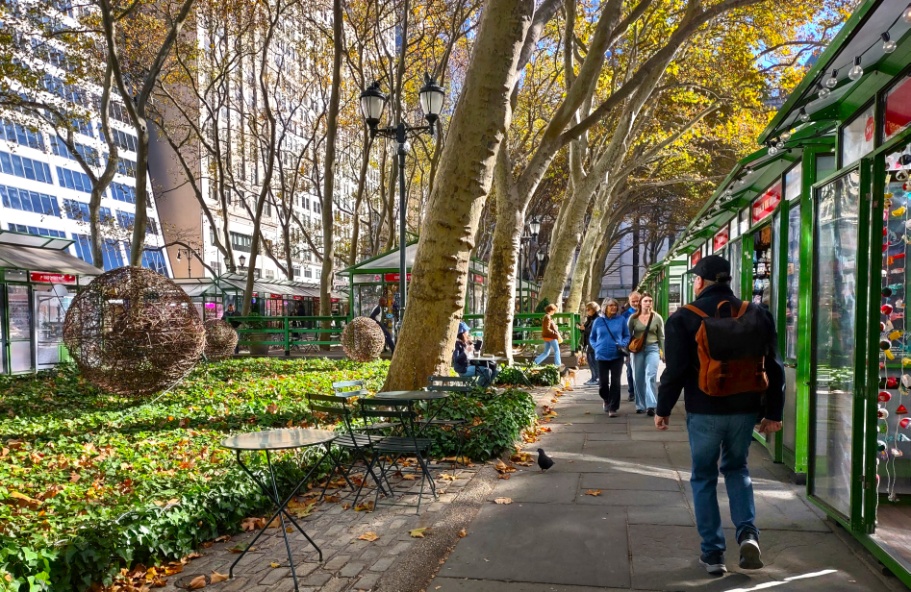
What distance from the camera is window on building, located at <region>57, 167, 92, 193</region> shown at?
46.4m

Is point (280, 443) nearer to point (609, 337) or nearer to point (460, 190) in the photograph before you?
point (460, 190)

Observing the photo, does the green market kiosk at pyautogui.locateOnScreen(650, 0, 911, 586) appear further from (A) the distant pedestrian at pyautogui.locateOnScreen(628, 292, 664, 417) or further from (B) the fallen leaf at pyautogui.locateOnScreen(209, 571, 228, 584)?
(B) the fallen leaf at pyautogui.locateOnScreen(209, 571, 228, 584)

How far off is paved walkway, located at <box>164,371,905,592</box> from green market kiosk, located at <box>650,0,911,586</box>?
1.01 ft

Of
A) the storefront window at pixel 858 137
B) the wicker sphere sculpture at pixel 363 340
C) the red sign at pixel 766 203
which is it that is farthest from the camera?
the wicker sphere sculpture at pixel 363 340

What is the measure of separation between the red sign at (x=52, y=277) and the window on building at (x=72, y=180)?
1299 inches

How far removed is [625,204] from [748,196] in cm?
2634

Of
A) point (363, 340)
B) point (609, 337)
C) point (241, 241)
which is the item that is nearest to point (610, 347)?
point (609, 337)

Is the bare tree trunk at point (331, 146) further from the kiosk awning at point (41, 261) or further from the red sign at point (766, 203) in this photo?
the red sign at point (766, 203)

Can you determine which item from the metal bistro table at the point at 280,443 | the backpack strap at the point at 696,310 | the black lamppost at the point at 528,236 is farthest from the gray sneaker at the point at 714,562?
the black lamppost at the point at 528,236

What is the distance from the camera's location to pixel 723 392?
388 cm

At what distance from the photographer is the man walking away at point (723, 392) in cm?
390

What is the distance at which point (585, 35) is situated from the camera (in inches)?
667

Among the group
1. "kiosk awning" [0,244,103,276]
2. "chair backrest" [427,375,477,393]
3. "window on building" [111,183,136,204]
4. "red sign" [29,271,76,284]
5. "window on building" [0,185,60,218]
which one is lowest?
"chair backrest" [427,375,477,393]

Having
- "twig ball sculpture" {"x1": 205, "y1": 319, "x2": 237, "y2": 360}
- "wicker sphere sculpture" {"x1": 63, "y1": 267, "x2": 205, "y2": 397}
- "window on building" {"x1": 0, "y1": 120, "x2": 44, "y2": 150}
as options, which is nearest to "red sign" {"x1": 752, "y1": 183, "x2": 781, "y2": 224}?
"wicker sphere sculpture" {"x1": 63, "y1": 267, "x2": 205, "y2": 397}
